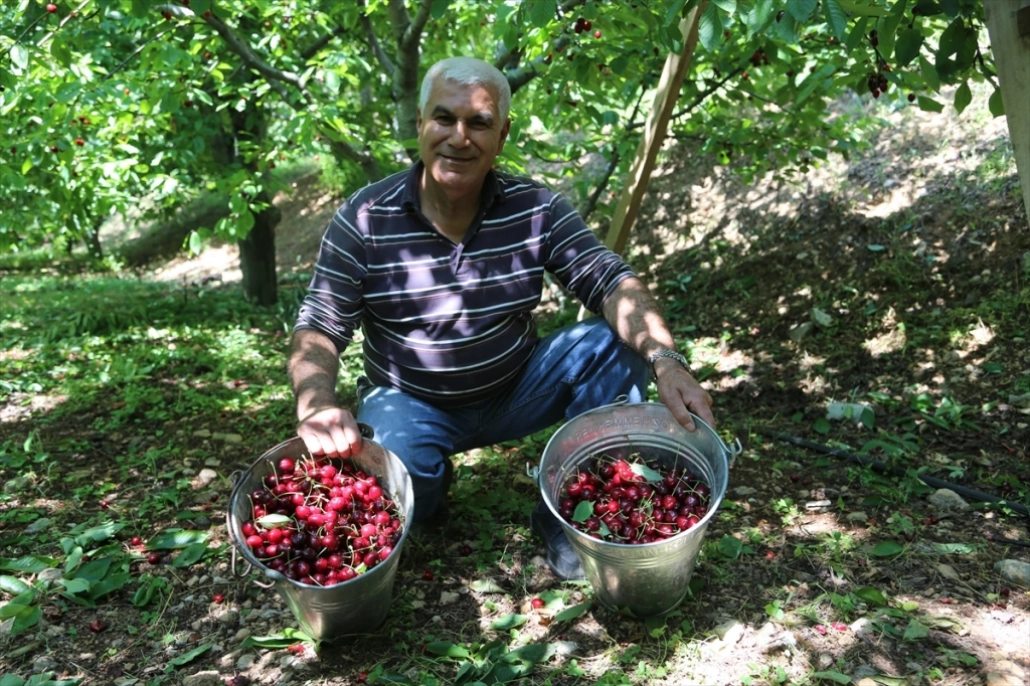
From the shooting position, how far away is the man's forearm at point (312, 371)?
2215mm

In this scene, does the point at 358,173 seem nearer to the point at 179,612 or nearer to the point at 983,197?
the point at 179,612

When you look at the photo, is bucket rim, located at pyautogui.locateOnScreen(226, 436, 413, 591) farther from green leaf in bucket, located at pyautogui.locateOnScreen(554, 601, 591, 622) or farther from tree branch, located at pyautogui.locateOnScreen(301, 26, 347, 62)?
tree branch, located at pyautogui.locateOnScreen(301, 26, 347, 62)

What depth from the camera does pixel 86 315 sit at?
19.1ft

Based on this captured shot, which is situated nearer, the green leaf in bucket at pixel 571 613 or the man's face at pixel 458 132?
the green leaf in bucket at pixel 571 613

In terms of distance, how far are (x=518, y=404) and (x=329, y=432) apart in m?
0.74

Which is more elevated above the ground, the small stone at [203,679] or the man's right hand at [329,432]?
the man's right hand at [329,432]

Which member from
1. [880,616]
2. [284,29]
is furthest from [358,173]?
[880,616]

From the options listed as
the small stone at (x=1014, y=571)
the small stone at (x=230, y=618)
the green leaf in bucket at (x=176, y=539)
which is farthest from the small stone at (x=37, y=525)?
the small stone at (x=1014, y=571)

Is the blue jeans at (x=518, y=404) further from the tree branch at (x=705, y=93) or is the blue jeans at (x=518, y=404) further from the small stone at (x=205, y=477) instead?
the tree branch at (x=705, y=93)

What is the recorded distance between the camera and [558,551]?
253cm

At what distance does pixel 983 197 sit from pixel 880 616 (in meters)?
3.54

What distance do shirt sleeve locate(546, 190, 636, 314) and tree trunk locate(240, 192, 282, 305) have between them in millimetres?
4912

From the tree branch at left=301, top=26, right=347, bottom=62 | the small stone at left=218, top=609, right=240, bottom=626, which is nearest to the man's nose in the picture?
the small stone at left=218, top=609, right=240, bottom=626

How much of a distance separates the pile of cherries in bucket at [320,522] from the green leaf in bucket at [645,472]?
720 mm
